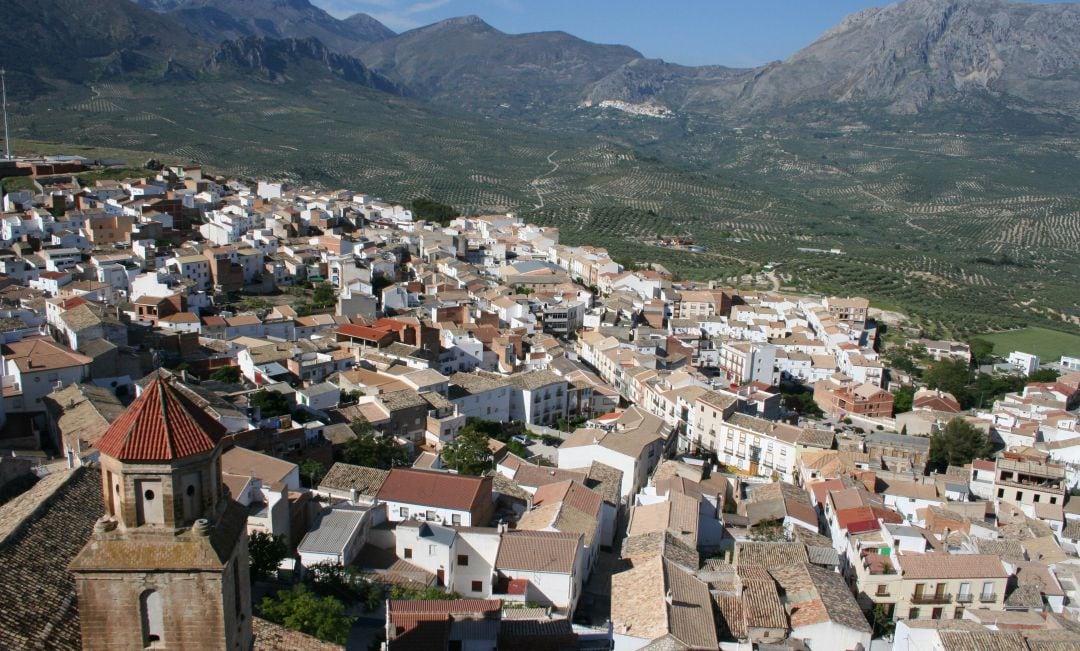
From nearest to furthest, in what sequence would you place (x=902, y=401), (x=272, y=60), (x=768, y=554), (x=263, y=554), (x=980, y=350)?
(x=263, y=554) → (x=768, y=554) → (x=902, y=401) → (x=980, y=350) → (x=272, y=60)

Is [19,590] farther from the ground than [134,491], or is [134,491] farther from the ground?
[134,491]

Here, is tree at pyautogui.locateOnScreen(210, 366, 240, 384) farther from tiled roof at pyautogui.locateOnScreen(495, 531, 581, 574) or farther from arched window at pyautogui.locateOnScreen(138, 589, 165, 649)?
arched window at pyautogui.locateOnScreen(138, 589, 165, 649)

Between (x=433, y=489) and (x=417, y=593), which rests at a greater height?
(x=433, y=489)

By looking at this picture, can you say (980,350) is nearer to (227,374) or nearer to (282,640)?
(227,374)

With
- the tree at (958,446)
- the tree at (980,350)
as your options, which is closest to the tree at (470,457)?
the tree at (958,446)

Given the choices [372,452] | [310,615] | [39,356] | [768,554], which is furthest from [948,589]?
[39,356]

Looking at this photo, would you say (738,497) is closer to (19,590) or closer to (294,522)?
(294,522)

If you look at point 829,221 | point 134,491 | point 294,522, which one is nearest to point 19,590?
point 134,491
